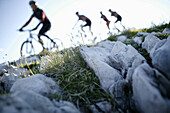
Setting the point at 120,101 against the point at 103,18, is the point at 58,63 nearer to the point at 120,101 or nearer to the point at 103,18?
the point at 120,101

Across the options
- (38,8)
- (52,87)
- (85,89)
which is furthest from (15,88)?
(38,8)

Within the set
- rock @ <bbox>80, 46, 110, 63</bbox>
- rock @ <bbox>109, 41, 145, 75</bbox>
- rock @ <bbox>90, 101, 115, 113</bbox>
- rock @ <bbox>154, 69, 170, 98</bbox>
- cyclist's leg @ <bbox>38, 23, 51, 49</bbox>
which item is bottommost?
rock @ <bbox>90, 101, 115, 113</bbox>

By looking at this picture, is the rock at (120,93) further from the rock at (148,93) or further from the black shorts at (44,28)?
the black shorts at (44,28)

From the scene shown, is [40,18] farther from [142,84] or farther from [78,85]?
[142,84]

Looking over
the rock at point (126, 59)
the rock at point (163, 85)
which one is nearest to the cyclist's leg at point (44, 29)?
the rock at point (126, 59)

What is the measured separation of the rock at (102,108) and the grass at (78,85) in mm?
81

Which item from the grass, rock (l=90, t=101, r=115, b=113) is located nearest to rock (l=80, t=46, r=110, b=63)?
the grass

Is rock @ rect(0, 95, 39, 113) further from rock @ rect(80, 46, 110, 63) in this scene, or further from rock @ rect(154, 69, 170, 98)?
rock @ rect(80, 46, 110, 63)

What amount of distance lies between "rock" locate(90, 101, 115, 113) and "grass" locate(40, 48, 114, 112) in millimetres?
81

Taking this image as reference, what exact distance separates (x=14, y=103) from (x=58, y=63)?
2115mm

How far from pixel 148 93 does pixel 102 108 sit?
2.88 feet

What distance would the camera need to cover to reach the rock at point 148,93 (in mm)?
1108

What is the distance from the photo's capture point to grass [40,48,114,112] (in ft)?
6.20

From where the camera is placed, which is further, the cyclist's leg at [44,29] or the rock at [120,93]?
the cyclist's leg at [44,29]
